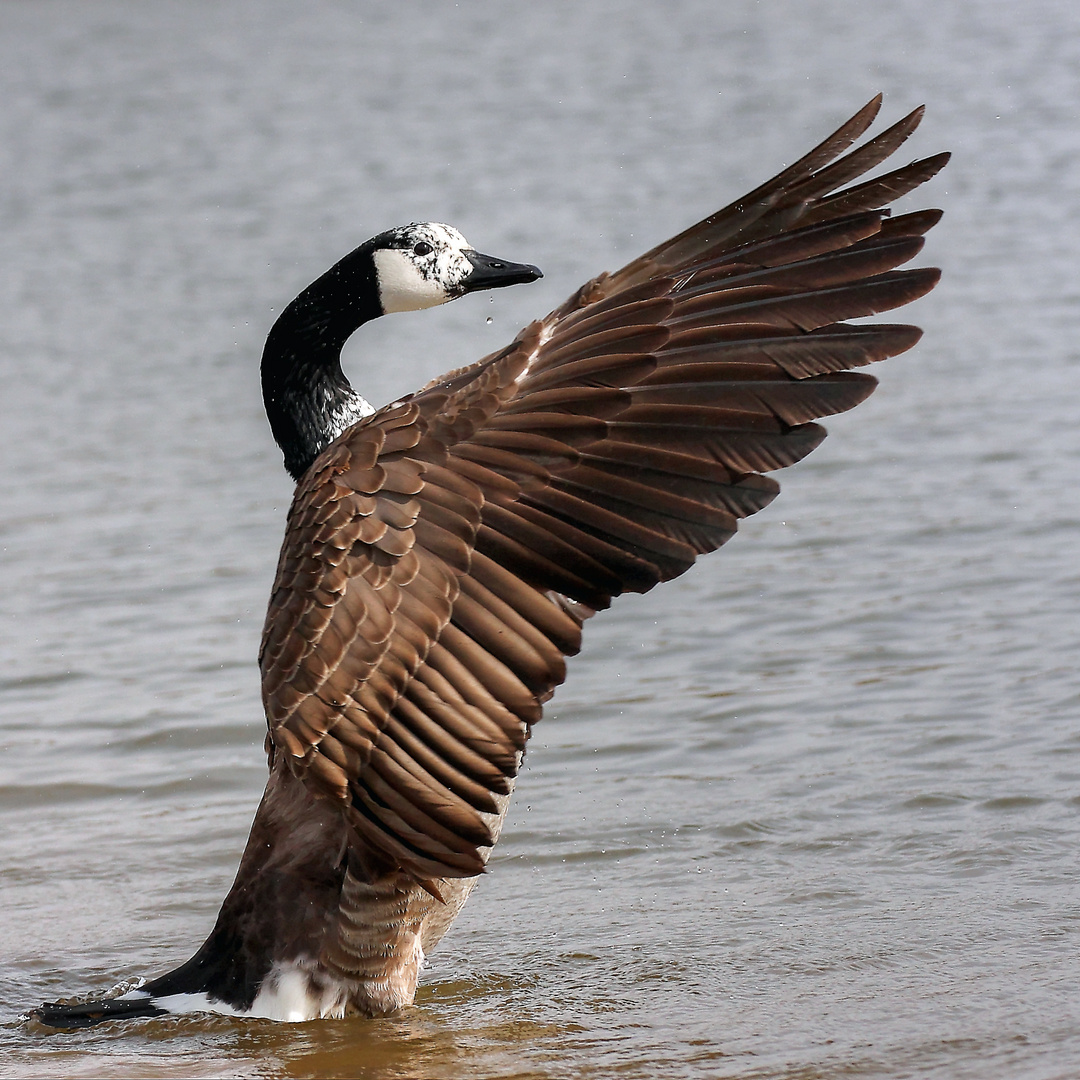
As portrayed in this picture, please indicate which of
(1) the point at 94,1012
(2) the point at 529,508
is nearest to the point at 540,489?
(2) the point at 529,508

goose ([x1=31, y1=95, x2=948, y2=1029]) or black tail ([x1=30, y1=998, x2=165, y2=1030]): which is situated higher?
goose ([x1=31, y1=95, x2=948, y2=1029])

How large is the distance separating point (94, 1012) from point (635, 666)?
323 centimetres

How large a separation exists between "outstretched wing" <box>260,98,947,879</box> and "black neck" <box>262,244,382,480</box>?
1358mm

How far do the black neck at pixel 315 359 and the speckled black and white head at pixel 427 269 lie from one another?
2.0 inches

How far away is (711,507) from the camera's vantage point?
149 inches

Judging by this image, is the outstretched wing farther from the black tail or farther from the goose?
the black tail

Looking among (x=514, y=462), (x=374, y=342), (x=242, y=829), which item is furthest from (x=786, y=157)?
(x=514, y=462)

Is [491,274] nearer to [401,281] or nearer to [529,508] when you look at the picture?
[401,281]

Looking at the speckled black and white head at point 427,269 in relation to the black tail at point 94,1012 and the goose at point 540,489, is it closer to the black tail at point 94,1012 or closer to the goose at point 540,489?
the goose at point 540,489

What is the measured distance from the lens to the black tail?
15.2 ft

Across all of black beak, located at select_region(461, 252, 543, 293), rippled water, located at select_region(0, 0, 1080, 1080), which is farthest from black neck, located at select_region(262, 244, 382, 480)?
rippled water, located at select_region(0, 0, 1080, 1080)

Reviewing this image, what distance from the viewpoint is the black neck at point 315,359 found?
5301 millimetres

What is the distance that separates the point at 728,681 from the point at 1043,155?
990cm

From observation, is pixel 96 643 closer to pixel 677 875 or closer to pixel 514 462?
pixel 677 875
